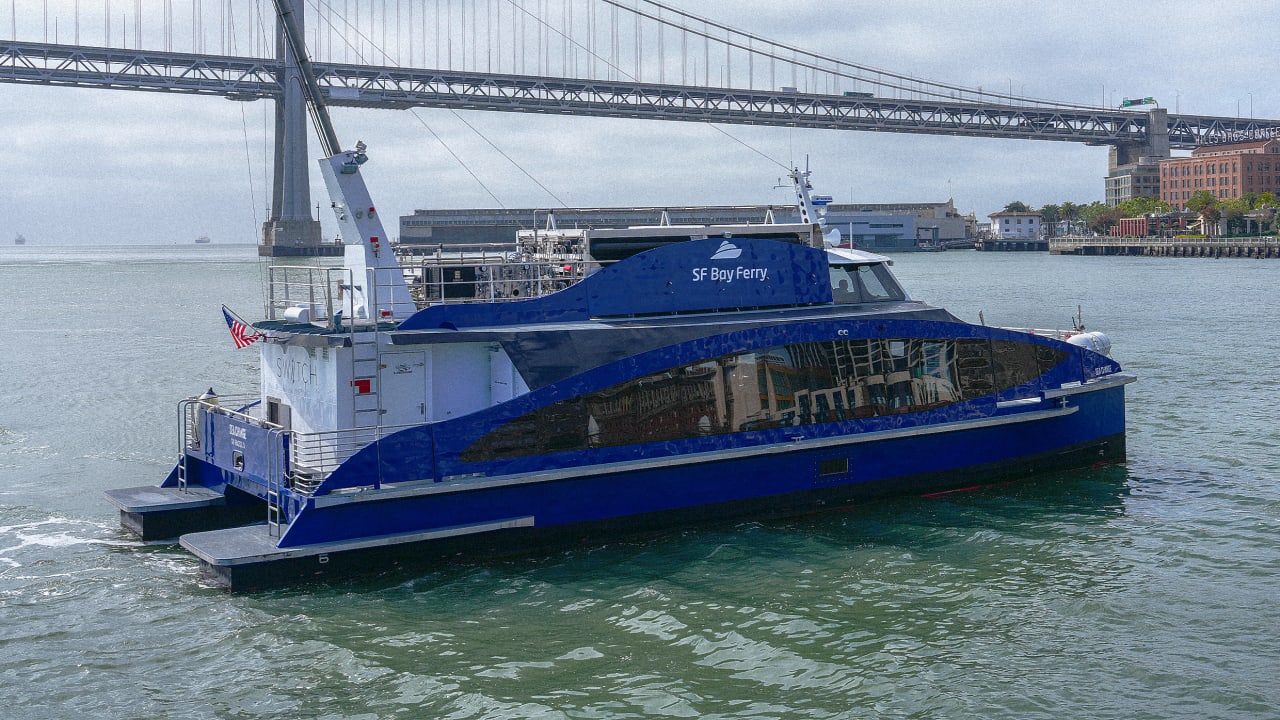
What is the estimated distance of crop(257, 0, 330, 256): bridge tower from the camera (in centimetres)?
9306

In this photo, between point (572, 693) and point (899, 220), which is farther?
point (899, 220)

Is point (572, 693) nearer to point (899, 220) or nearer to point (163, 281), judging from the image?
point (163, 281)

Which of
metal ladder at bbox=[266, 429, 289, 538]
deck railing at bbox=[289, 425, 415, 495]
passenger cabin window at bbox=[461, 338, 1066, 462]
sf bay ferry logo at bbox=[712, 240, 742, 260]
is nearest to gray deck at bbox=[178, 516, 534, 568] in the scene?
metal ladder at bbox=[266, 429, 289, 538]

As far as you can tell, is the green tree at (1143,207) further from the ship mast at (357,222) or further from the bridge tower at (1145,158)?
the ship mast at (357,222)

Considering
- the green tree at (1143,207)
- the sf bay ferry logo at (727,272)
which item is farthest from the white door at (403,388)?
the green tree at (1143,207)

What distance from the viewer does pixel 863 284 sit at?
1570cm

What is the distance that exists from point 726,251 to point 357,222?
4.28 m

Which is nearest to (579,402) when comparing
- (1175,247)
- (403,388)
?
(403,388)

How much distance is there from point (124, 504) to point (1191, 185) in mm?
152259

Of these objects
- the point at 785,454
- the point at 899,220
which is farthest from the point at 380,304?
the point at 899,220

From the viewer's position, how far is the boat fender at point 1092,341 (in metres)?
17.4

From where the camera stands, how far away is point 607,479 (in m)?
12.7

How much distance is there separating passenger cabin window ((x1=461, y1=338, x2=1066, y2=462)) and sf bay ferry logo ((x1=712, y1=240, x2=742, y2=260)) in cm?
136

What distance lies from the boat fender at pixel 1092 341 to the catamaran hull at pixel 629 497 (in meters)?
1.08
